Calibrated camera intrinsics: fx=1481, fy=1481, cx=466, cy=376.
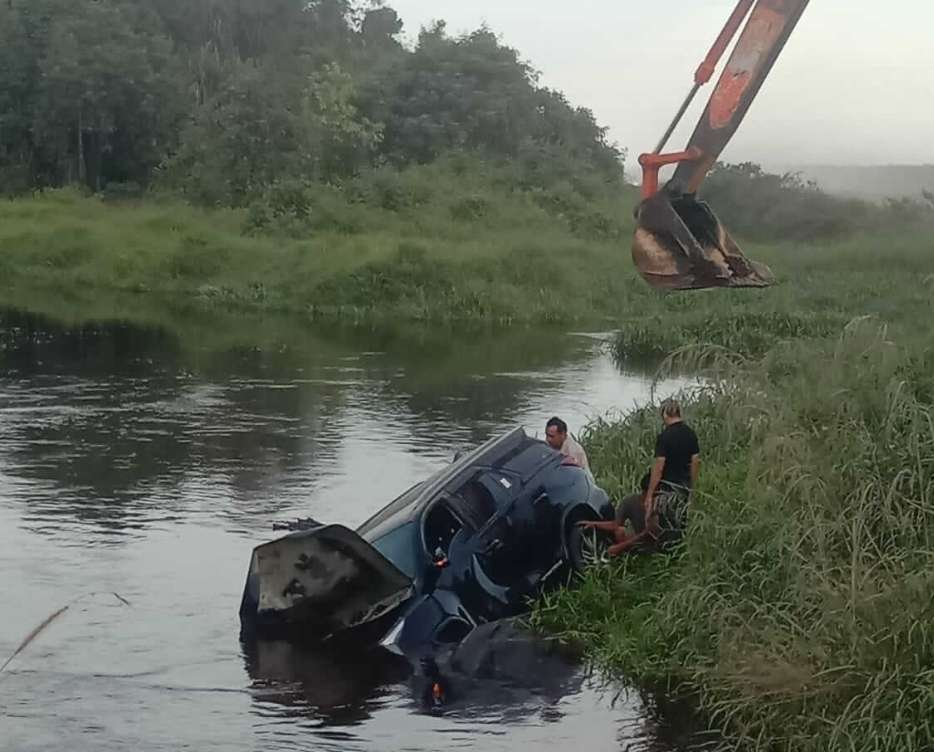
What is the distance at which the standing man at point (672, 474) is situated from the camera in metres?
11.2

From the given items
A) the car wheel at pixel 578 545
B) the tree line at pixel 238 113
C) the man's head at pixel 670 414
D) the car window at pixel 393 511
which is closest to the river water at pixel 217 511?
the car wheel at pixel 578 545

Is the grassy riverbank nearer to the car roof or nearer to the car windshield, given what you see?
the car roof

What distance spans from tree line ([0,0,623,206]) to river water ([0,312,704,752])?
21048 millimetres

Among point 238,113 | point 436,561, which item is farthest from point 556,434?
point 238,113

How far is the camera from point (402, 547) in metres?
11.0

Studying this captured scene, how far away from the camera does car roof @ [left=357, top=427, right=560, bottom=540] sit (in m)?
11.3

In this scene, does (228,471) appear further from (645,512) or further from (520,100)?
(520,100)

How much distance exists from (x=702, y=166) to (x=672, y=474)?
95.0 inches

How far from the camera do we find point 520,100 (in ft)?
175

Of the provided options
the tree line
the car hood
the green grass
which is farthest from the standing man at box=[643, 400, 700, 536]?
the tree line

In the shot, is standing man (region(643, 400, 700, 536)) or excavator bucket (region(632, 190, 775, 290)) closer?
excavator bucket (region(632, 190, 775, 290))

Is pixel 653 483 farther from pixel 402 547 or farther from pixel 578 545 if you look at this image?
pixel 402 547

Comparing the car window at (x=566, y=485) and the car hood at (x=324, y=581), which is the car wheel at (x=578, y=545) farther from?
the car hood at (x=324, y=581)

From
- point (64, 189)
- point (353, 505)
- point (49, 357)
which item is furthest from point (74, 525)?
point (64, 189)
